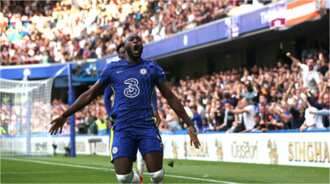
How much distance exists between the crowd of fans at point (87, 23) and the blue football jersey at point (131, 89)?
16.5 m

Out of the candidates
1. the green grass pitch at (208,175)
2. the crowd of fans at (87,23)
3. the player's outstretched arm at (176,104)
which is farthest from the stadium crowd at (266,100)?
the player's outstretched arm at (176,104)

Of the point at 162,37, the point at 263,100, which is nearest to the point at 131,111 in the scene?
the point at 263,100

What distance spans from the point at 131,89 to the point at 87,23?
87.6 ft

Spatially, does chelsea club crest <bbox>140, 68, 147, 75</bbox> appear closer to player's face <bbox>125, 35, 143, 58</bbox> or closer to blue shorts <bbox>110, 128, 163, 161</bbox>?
player's face <bbox>125, 35, 143, 58</bbox>

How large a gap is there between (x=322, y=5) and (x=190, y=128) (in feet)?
44.1

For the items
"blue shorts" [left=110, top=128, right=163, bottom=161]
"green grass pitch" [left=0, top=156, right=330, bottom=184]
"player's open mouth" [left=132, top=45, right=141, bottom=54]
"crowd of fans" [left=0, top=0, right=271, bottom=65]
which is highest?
"crowd of fans" [left=0, top=0, right=271, bottom=65]

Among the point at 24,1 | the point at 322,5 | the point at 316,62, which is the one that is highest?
the point at 24,1

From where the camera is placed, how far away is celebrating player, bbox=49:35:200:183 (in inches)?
343

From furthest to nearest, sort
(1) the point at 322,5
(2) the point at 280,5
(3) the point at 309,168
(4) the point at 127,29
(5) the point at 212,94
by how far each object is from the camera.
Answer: (4) the point at 127,29 < (5) the point at 212,94 < (2) the point at 280,5 < (1) the point at 322,5 < (3) the point at 309,168

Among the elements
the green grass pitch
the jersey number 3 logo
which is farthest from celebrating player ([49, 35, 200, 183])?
the green grass pitch

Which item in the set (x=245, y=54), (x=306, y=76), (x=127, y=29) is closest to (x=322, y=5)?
(x=306, y=76)

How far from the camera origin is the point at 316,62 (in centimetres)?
2284

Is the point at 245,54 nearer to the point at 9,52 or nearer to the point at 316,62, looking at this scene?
the point at 316,62

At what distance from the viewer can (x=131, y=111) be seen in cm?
875
